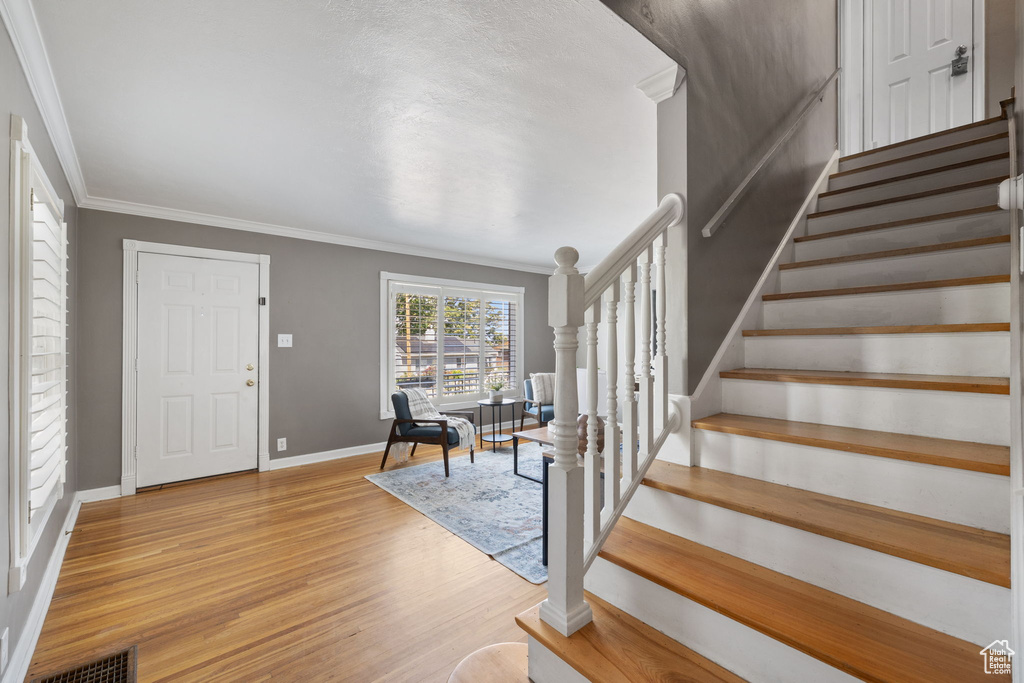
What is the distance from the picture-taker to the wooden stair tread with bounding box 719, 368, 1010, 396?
1298mm

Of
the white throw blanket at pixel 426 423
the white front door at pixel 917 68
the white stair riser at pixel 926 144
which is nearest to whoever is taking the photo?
the white stair riser at pixel 926 144

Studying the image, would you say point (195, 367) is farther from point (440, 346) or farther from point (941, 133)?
point (941, 133)

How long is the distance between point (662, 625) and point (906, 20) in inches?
186

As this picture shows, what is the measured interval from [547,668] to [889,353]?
1.59m

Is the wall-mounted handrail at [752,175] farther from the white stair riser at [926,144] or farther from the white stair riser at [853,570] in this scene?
the white stair riser at [853,570]

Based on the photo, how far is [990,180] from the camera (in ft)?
6.65

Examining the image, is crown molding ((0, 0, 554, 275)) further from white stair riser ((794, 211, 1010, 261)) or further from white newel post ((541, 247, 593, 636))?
white stair riser ((794, 211, 1010, 261))

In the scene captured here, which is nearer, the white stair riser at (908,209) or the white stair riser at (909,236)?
the white stair riser at (909,236)

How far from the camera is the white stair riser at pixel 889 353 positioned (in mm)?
1433

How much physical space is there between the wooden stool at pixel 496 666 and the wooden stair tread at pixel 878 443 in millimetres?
1002

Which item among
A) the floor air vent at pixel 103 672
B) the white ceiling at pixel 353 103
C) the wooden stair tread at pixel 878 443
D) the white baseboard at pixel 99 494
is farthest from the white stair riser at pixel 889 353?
the white baseboard at pixel 99 494

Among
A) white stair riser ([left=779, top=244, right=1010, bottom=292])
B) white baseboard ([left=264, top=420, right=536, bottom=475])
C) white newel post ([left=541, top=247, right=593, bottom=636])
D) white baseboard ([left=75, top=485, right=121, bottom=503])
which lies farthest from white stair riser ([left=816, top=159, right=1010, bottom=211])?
white baseboard ([left=75, top=485, right=121, bottom=503])

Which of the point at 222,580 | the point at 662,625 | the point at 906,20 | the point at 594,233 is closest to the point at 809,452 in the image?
the point at 662,625

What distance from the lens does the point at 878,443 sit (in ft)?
4.33
